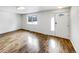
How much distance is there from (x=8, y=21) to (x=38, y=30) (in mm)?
597

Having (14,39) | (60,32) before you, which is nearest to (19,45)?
(14,39)

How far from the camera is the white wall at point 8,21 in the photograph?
1688 millimetres

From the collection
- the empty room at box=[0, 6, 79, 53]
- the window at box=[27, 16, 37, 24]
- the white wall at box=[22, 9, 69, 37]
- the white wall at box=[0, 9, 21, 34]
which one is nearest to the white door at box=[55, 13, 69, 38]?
the empty room at box=[0, 6, 79, 53]

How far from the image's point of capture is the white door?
178cm

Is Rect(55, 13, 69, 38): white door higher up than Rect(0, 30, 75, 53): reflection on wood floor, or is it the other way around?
Rect(55, 13, 69, 38): white door

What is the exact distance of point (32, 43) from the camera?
1.91 meters

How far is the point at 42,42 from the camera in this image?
192 centimetres

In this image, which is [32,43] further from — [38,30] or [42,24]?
[42,24]

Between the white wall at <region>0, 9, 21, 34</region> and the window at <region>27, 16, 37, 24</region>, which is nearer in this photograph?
the white wall at <region>0, 9, 21, 34</region>

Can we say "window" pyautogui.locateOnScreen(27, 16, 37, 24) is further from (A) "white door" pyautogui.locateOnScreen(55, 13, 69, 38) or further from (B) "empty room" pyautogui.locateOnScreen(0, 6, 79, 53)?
(A) "white door" pyautogui.locateOnScreen(55, 13, 69, 38)

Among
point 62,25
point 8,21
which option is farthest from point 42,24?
point 8,21

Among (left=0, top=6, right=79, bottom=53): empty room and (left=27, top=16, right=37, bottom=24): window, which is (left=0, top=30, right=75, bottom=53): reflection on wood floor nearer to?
(left=0, top=6, right=79, bottom=53): empty room
